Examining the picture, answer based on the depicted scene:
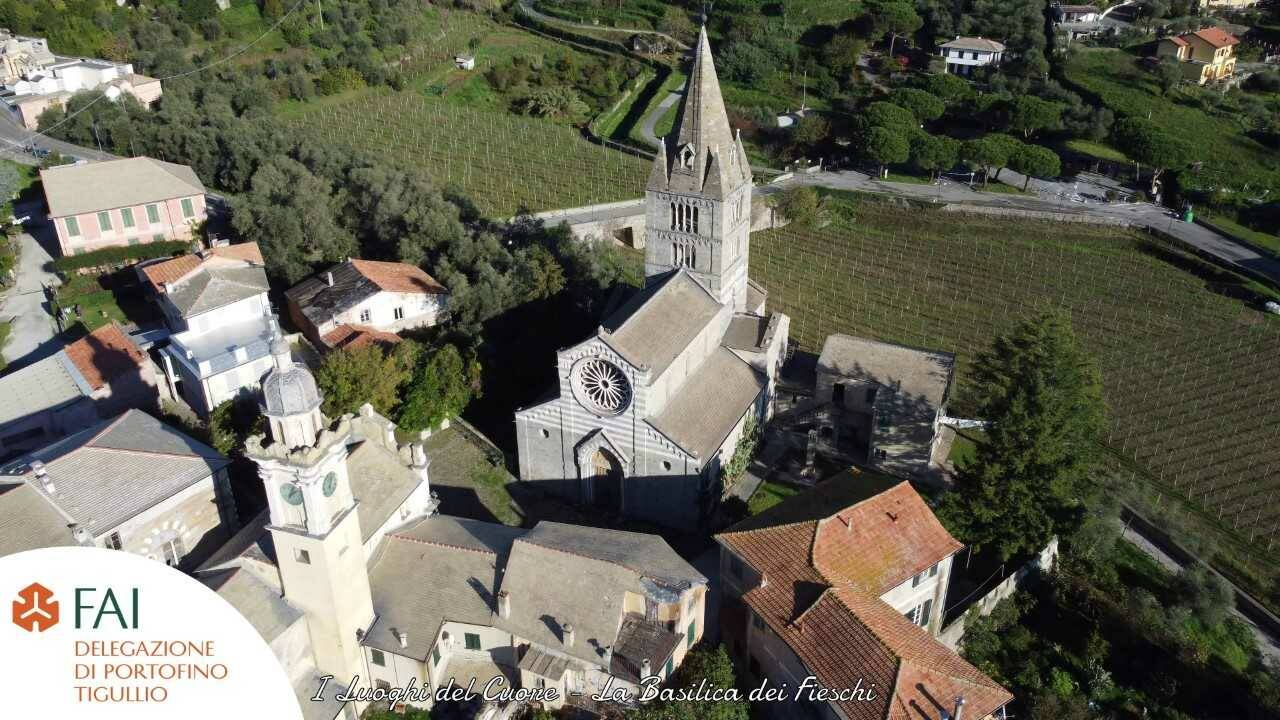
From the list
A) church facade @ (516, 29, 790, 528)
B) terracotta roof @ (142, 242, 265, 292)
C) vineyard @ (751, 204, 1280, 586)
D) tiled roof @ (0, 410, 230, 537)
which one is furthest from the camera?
terracotta roof @ (142, 242, 265, 292)

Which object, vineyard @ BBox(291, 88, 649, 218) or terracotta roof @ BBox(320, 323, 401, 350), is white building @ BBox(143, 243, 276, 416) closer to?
terracotta roof @ BBox(320, 323, 401, 350)

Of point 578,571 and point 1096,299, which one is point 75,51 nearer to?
point 578,571

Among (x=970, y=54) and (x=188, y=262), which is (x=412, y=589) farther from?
(x=970, y=54)

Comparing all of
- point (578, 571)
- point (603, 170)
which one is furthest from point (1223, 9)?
point (578, 571)

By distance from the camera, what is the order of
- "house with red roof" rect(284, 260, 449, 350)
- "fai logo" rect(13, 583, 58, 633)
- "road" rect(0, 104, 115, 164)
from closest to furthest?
"fai logo" rect(13, 583, 58, 633)
"house with red roof" rect(284, 260, 449, 350)
"road" rect(0, 104, 115, 164)

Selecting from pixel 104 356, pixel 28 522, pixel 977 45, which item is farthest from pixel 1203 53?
pixel 28 522

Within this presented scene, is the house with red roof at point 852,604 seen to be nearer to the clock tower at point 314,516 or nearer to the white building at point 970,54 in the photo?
the clock tower at point 314,516

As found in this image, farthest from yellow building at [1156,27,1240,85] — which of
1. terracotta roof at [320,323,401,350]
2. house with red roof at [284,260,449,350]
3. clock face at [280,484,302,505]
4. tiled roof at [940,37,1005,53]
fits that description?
clock face at [280,484,302,505]
